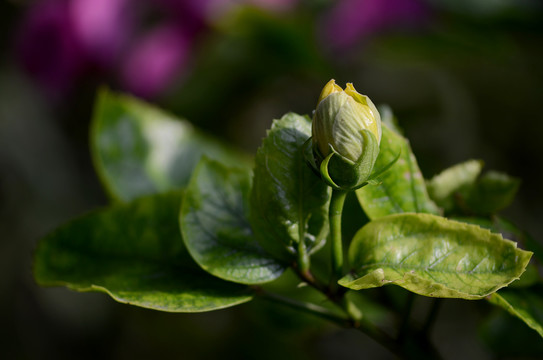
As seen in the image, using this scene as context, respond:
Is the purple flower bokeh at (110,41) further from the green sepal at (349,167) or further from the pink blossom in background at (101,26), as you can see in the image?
the green sepal at (349,167)

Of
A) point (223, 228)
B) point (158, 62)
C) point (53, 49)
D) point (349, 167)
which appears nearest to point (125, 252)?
point (223, 228)

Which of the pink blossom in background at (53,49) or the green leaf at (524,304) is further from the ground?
the pink blossom in background at (53,49)

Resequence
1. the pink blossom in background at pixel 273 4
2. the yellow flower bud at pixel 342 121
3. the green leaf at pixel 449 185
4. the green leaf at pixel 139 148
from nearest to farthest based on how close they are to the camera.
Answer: the yellow flower bud at pixel 342 121, the green leaf at pixel 449 185, the green leaf at pixel 139 148, the pink blossom in background at pixel 273 4

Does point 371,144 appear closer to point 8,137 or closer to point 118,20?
point 118,20

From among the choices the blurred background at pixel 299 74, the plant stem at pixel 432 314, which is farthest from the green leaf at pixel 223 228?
the blurred background at pixel 299 74

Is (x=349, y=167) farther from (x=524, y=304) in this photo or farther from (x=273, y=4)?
(x=273, y=4)

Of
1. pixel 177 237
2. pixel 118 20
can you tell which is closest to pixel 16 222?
pixel 118 20

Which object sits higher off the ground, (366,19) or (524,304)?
(366,19)
